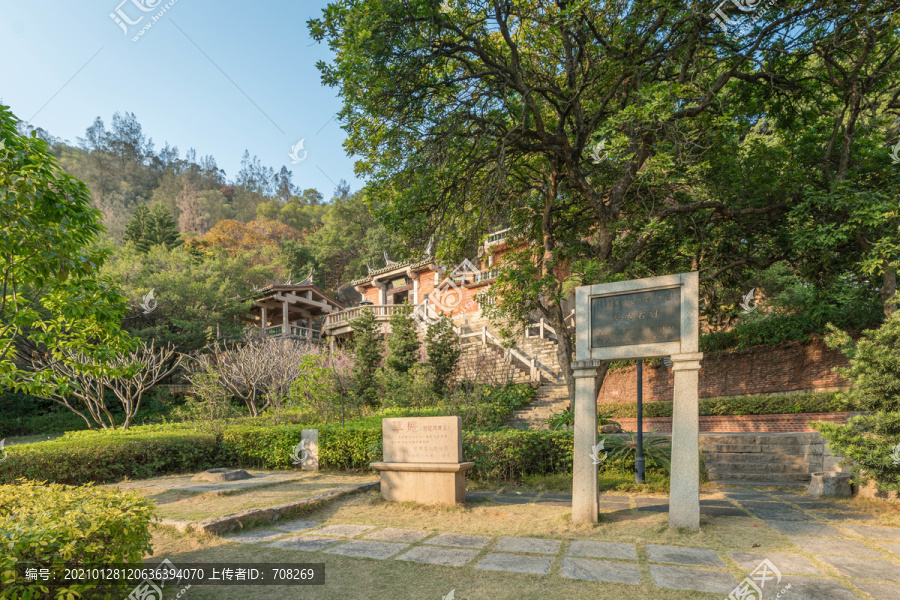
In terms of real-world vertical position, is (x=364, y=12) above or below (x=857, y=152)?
above

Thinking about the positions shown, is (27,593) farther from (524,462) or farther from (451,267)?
(451,267)

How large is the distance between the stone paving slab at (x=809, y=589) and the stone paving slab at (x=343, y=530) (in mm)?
4497

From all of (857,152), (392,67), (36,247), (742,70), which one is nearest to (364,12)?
(392,67)

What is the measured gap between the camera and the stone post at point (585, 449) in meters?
6.33

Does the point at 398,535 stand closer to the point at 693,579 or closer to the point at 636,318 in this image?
the point at 693,579

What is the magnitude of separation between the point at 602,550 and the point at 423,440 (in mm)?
3333

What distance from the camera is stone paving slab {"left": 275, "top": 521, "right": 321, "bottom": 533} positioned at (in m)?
6.45

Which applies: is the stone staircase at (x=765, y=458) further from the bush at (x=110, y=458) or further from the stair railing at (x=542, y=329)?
the bush at (x=110, y=458)

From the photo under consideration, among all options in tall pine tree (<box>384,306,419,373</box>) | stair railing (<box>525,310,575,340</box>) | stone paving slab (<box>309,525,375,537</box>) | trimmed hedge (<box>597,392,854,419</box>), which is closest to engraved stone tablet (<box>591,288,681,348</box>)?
stone paving slab (<box>309,525,375,537</box>)

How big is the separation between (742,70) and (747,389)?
1082 cm

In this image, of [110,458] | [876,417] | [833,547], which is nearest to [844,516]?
[876,417]

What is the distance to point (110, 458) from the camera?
10500 mm

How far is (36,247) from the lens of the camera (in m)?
4.38

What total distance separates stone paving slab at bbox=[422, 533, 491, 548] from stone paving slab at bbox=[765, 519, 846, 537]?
3686 mm
